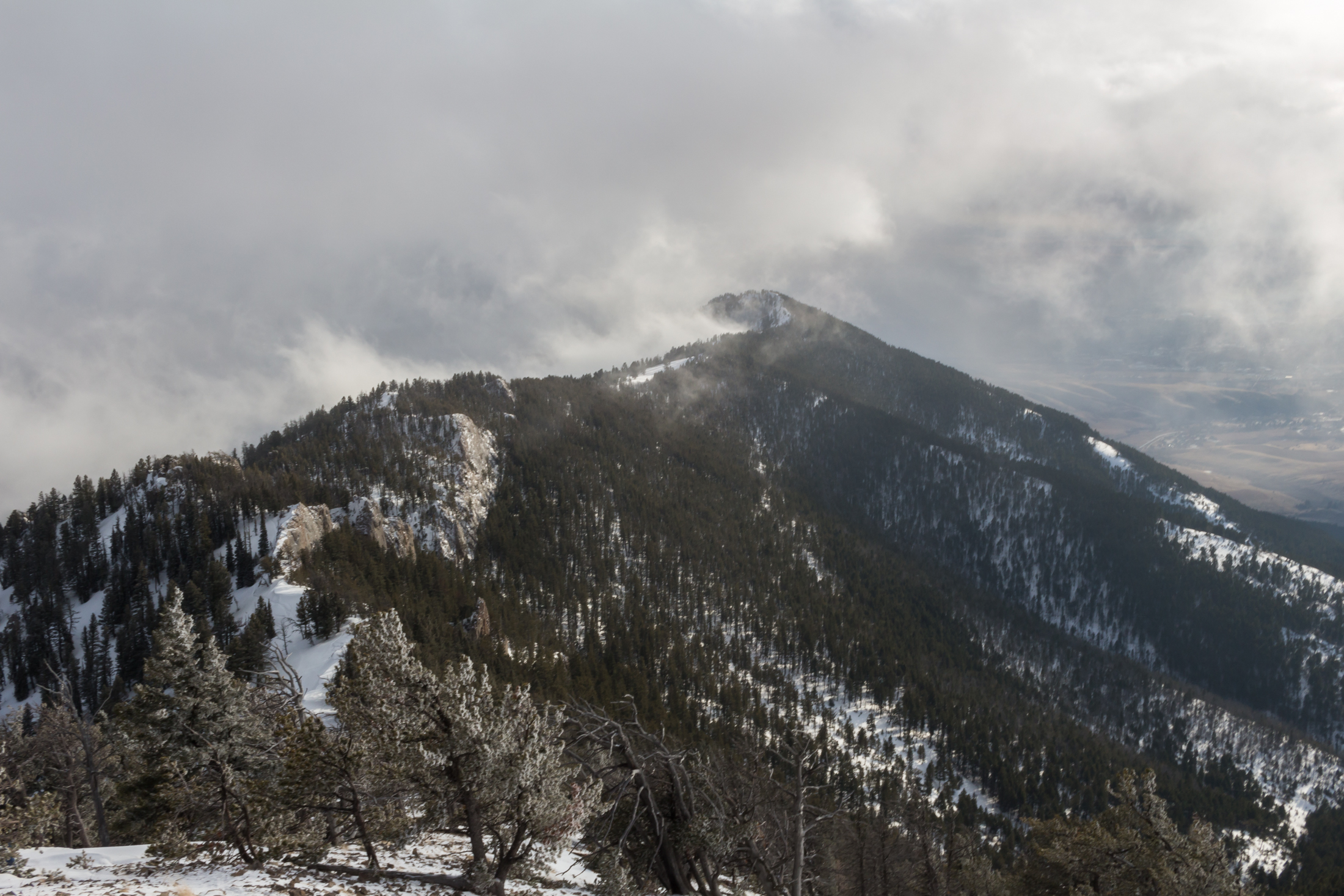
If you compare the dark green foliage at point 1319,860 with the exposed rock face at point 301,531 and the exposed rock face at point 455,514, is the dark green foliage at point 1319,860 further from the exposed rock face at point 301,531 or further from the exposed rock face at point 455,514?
the exposed rock face at point 455,514

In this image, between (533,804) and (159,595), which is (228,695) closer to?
(533,804)

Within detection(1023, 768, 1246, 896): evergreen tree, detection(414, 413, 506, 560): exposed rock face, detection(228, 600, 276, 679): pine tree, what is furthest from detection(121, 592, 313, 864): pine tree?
detection(414, 413, 506, 560): exposed rock face

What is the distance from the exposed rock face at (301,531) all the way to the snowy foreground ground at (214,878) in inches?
2754

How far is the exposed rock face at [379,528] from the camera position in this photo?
378 feet

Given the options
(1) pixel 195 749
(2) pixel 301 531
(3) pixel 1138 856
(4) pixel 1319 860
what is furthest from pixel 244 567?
(4) pixel 1319 860

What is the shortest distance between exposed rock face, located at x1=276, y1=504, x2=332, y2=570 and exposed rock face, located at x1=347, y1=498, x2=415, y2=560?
613 cm

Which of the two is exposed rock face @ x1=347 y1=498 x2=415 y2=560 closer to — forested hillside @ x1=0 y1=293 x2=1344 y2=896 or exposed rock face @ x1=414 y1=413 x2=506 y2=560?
forested hillside @ x1=0 y1=293 x2=1344 y2=896

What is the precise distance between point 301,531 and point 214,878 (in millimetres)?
89245

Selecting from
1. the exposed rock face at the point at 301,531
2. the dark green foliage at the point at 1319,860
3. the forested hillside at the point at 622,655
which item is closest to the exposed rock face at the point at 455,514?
the forested hillside at the point at 622,655

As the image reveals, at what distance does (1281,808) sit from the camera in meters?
155

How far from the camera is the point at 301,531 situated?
96938 millimetres

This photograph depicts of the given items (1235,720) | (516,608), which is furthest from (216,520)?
(1235,720)

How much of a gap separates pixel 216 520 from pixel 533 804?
405 ft

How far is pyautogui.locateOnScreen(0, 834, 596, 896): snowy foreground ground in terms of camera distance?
18328mm
